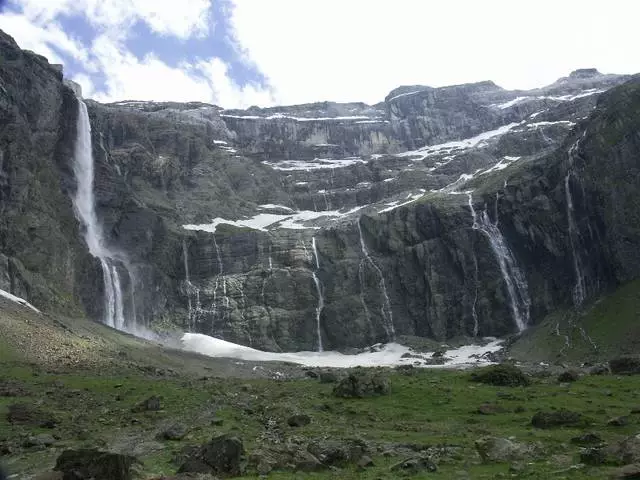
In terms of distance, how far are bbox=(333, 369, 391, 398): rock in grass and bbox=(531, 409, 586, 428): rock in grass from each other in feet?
49.2

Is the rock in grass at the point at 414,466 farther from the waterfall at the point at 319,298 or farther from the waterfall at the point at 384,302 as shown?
the waterfall at the point at 319,298

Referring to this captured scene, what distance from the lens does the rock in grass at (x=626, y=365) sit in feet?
150

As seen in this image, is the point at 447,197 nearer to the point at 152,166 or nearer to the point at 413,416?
the point at 152,166

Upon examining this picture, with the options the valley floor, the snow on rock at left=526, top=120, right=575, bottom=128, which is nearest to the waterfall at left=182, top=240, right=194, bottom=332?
the valley floor

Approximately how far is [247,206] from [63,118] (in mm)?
64554

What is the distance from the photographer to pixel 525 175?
115 metres

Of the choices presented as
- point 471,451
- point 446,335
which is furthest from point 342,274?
point 471,451

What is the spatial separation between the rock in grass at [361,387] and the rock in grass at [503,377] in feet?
27.0

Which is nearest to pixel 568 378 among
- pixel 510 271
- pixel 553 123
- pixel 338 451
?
pixel 338 451

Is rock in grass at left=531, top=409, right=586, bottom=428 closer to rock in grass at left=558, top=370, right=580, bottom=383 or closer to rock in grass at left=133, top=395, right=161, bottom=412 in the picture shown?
rock in grass at left=558, top=370, right=580, bottom=383

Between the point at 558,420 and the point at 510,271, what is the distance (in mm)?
85204

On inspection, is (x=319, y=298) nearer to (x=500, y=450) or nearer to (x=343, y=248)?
(x=343, y=248)

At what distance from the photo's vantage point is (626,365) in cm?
4681

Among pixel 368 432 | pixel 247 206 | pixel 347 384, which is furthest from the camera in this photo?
pixel 247 206
